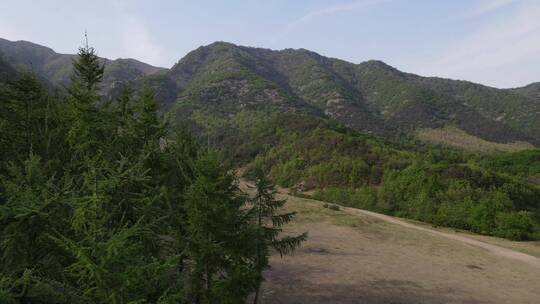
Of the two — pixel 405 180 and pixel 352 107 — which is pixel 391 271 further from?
pixel 352 107

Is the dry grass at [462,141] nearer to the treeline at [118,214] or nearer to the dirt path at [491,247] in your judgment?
the dirt path at [491,247]

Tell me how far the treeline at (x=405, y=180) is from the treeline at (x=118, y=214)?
24668 millimetres

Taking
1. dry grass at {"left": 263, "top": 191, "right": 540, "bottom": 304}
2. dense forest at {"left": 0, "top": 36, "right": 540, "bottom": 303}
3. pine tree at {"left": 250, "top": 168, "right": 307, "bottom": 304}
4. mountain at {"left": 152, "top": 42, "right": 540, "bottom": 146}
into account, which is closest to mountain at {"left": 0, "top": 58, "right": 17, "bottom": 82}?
dense forest at {"left": 0, "top": 36, "right": 540, "bottom": 303}

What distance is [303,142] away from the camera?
7056cm

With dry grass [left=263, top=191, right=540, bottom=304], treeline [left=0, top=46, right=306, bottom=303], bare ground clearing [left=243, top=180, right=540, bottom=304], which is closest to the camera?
treeline [left=0, top=46, right=306, bottom=303]

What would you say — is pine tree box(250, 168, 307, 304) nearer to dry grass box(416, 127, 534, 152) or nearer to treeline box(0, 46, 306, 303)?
treeline box(0, 46, 306, 303)

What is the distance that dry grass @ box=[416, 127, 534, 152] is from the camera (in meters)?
129

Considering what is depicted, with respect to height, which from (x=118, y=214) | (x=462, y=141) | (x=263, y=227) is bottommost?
(x=263, y=227)

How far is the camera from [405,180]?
47.9m

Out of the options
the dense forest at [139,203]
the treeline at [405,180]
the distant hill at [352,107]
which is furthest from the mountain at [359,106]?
the dense forest at [139,203]

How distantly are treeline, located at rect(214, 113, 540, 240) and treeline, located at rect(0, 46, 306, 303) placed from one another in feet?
80.9

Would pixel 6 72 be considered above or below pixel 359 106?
below

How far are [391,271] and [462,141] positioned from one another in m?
134

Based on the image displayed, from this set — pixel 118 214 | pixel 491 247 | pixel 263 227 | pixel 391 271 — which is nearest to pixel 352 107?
pixel 491 247
